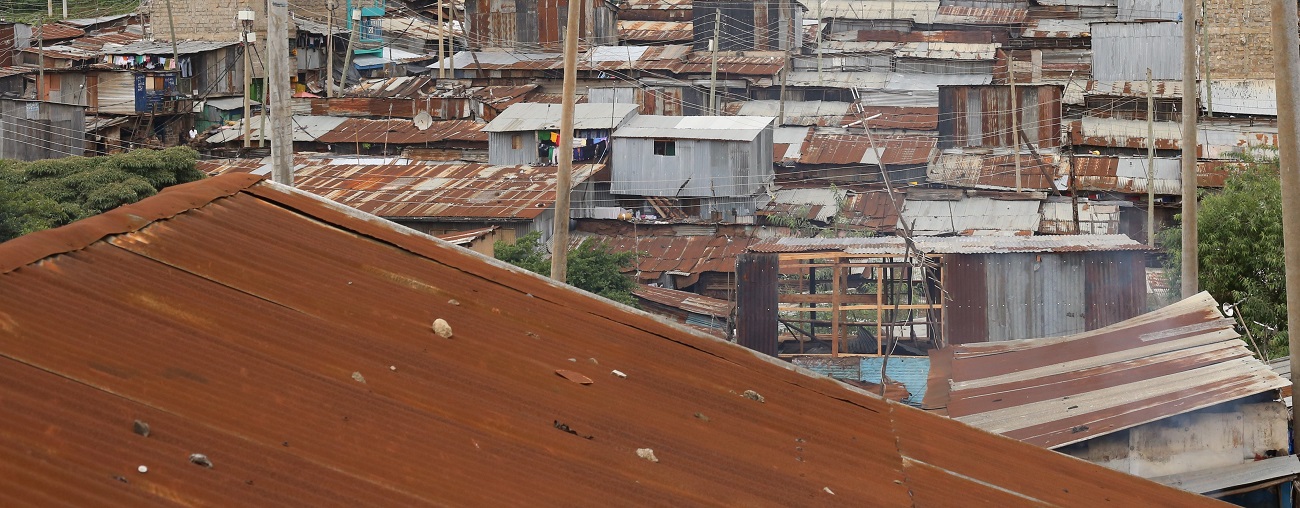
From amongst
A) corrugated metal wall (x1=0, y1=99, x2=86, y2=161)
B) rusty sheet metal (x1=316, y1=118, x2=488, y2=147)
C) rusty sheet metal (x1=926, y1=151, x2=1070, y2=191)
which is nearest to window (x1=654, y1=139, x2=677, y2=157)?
rusty sheet metal (x1=316, y1=118, x2=488, y2=147)

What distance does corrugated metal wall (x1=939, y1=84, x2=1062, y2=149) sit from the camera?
32.8 meters

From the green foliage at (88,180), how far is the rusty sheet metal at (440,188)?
4.24 meters

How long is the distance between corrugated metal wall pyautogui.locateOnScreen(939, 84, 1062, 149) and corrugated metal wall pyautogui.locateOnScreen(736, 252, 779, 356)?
56.5 feet

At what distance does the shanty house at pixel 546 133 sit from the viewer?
29656mm

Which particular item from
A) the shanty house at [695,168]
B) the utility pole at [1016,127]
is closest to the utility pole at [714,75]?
the shanty house at [695,168]

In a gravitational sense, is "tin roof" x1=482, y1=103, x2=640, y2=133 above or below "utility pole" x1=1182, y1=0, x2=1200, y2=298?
above

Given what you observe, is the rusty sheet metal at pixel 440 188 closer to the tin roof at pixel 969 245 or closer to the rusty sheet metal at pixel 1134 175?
the tin roof at pixel 969 245

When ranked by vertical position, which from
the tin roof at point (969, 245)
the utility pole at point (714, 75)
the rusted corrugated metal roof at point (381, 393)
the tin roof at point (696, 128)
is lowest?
the tin roof at point (969, 245)

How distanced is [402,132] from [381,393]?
30237 millimetres

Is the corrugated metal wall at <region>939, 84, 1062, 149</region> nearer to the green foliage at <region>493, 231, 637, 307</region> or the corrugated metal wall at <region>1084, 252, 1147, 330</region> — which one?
the green foliage at <region>493, 231, 637, 307</region>

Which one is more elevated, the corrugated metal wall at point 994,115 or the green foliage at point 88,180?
the corrugated metal wall at point 994,115

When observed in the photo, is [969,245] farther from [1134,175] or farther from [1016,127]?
[1016,127]

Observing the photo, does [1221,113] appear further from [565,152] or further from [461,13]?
[461,13]

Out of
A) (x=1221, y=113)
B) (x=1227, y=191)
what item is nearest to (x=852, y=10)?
(x=1221, y=113)
